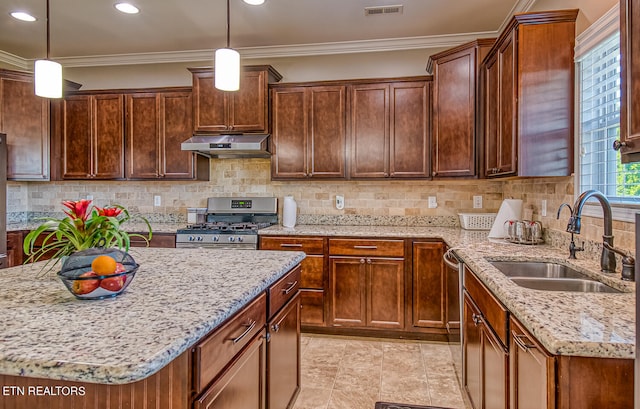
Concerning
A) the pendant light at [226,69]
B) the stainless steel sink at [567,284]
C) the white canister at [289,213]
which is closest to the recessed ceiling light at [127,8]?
the pendant light at [226,69]

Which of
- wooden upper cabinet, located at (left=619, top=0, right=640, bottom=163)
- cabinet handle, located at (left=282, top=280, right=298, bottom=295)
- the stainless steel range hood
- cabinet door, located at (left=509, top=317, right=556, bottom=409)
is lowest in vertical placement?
cabinet door, located at (left=509, top=317, right=556, bottom=409)

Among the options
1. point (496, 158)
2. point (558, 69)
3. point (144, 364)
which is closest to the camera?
point (144, 364)

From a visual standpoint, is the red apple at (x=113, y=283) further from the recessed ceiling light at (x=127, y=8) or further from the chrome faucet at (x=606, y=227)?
the recessed ceiling light at (x=127, y=8)

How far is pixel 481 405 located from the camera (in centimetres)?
184

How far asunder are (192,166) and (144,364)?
10.9 feet

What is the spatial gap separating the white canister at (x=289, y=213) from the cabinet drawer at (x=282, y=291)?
1663mm

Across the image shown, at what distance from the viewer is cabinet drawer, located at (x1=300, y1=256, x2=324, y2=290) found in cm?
339

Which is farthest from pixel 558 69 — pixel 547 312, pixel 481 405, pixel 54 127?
pixel 54 127

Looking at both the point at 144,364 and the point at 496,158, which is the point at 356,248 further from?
the point at 144,364

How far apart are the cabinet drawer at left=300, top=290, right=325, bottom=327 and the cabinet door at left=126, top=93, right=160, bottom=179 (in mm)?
2005

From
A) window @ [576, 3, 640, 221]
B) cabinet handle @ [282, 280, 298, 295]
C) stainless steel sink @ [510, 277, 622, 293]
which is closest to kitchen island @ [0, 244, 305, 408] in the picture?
cabinet handle @ [282, 280, 298, 295]

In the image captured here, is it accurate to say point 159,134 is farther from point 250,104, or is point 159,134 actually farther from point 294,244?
point 294,244

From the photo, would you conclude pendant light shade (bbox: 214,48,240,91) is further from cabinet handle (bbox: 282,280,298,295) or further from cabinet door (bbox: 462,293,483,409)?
cabinet door (bbox: 462,293,483,409)

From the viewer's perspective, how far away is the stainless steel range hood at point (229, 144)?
360cm
